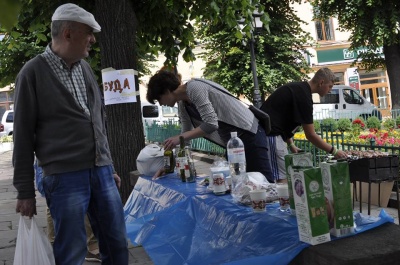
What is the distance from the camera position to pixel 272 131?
4750 mm

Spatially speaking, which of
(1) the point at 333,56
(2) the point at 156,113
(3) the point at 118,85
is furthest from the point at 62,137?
(1) the point at 333,56

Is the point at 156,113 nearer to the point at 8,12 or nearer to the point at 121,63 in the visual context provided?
the point at 121,63

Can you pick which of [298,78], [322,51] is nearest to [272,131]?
[298,78]

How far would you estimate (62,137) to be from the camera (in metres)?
2.82

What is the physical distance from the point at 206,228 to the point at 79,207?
0.91m

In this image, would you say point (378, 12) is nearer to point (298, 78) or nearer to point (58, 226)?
point (298, 78)

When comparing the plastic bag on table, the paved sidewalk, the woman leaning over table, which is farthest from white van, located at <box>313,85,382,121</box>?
the plastic bag on table

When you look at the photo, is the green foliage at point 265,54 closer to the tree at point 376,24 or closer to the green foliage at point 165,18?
the tree at point 376,24

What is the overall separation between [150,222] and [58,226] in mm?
1342

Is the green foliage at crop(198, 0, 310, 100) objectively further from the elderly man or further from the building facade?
the elderly man

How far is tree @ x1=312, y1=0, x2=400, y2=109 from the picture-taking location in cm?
2094

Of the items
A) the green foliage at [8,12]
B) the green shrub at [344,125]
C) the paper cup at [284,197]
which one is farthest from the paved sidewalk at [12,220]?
the green shrub at [344,125]

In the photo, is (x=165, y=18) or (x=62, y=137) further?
(x=165, y=18)

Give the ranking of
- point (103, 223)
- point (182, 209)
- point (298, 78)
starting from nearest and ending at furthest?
point (103, 223)
point (182, 209)
point (298, 78)
